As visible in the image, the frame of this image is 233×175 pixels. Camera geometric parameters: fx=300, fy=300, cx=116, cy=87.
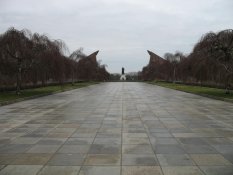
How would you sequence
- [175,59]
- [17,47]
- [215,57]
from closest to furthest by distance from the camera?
[17,47], [215,57], [175,59]

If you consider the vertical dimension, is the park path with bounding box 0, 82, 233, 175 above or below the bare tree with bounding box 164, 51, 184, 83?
below

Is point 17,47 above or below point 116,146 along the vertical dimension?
above

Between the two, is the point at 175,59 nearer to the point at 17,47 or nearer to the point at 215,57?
the point at 215,57

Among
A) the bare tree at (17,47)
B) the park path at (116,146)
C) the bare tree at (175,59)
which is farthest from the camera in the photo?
the bare tree at (175,59)

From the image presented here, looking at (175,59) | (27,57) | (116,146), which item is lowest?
(116,146)

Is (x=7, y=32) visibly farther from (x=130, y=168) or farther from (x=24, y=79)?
(x=130, y=168)

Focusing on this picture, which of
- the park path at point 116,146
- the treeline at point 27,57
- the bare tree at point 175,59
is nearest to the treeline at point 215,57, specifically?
the treeline at point 27,57

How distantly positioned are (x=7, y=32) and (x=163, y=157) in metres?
18.1

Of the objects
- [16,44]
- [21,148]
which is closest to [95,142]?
[21,148]

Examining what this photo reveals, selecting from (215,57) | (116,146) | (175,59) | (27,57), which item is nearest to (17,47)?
(27,57)

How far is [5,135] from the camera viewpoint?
24.9 feet

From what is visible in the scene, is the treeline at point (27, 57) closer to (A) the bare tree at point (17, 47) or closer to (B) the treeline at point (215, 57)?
(A) the bare tree at point (17, 47)

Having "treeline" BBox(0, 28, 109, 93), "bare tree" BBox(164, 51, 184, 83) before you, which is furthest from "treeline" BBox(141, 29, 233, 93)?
"bare tree" BBox(164, 51, 184, 83)

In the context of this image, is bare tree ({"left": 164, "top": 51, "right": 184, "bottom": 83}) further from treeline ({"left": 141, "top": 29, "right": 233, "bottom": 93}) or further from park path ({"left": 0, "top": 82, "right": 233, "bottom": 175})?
park path ({"left": 0, "top": 82, "right": 233, "bottom": 175})
